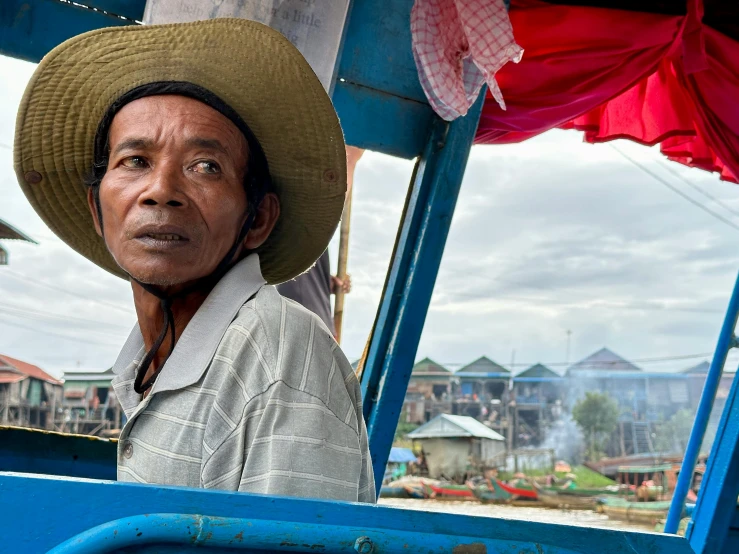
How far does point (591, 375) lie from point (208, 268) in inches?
1284

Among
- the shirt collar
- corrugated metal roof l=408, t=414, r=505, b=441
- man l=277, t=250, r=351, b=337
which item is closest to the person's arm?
the shirt collar

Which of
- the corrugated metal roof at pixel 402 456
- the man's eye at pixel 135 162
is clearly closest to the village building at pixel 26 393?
the corrugated metal roof at pixel 402 456

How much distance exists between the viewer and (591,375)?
3209cm

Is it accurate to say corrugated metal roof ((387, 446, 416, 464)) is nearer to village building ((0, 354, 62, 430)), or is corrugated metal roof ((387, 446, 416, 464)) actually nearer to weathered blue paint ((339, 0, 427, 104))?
village building ((0, 354, 62, 430))

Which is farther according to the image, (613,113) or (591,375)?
(591,375)

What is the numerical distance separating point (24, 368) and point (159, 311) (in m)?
25.7

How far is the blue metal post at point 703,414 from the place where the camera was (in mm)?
3510

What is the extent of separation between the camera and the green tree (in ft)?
101

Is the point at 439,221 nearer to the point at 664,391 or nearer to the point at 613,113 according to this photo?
the point at 613,113

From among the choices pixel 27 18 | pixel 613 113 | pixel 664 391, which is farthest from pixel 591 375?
pixel 27 18

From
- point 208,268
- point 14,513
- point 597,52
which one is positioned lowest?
point 14,513

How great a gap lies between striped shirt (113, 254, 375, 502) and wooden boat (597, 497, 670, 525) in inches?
743

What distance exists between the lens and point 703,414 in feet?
11.7

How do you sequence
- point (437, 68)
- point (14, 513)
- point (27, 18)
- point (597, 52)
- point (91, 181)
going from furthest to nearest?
point (597, 52), point (437, 68), point (27, 18), point (91, 181), point (14, 513)
